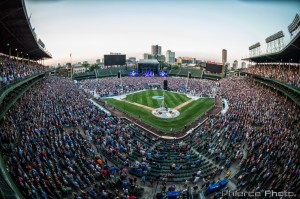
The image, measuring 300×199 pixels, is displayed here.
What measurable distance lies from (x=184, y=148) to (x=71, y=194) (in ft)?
43.1

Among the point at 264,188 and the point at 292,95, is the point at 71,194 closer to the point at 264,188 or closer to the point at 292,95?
the point at 264,188

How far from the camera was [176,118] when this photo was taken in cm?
3578

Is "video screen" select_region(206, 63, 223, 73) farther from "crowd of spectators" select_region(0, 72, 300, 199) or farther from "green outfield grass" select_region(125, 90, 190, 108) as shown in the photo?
"crowd of spectators" select_region(0, 72, 300, 199)

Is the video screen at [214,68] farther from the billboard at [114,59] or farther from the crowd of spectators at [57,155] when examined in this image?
the crowd of spectators at [57,155]

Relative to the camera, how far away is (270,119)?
98.0 feet

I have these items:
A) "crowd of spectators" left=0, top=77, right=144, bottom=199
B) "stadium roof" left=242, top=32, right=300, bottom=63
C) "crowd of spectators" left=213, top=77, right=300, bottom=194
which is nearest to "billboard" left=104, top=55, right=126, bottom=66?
"stadium roof" left=242, top=32, right=300, bottom=63

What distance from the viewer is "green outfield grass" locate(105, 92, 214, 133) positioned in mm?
32056

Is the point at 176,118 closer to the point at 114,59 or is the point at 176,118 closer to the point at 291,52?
the point at 291,52

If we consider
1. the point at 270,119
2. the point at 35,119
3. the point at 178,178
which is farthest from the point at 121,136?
the point at 270,119

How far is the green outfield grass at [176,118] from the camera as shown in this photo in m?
32.1

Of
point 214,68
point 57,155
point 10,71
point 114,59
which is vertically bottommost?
point 57,155

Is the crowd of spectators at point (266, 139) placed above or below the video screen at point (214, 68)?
below

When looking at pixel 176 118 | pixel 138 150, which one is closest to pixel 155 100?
pixel 176 118

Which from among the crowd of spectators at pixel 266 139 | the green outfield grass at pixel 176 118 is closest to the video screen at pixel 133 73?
the green outfield grass at pixel 176 118
